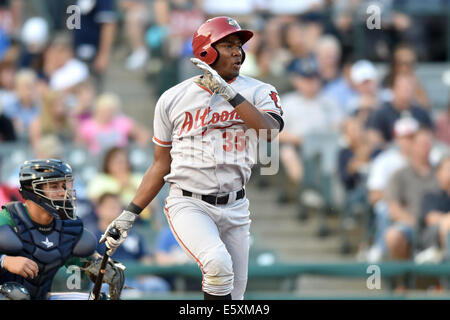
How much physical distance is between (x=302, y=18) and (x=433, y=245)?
4723 millimetres

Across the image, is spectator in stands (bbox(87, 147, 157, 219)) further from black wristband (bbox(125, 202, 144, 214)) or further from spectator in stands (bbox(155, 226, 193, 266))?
black wristband (bbox(125, 202, 144, 214))

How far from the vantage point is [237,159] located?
5840 millimetres

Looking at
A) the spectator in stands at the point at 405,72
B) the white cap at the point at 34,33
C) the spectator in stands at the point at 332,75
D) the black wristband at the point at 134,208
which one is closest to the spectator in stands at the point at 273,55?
the spectator in stands at the point at 332,75

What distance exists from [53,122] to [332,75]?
3612 mm

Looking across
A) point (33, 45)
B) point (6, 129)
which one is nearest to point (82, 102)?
point (6, 129)

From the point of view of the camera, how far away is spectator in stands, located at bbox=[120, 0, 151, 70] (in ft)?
41.3

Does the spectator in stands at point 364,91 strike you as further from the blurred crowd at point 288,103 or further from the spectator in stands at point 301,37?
the spectator in stands at point 301,37

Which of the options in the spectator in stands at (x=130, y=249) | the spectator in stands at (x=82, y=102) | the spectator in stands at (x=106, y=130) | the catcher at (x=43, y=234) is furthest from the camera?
the spectator in stands at (x=82, y=102)

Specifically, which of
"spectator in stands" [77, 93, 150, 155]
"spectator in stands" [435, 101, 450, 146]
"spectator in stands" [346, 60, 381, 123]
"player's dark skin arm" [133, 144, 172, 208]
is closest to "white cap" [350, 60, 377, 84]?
"spectator in stands" [346, 60, 381, 123]

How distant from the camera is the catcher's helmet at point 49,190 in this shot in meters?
5.91

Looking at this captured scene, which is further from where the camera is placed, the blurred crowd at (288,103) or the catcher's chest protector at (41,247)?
the blurred crowd at (288,103)

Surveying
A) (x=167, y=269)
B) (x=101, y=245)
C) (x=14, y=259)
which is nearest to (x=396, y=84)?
(x=167, y=269)

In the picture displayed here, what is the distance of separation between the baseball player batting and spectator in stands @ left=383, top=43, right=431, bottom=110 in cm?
647

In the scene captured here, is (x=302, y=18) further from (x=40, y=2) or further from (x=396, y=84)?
(x=40, y=2)
